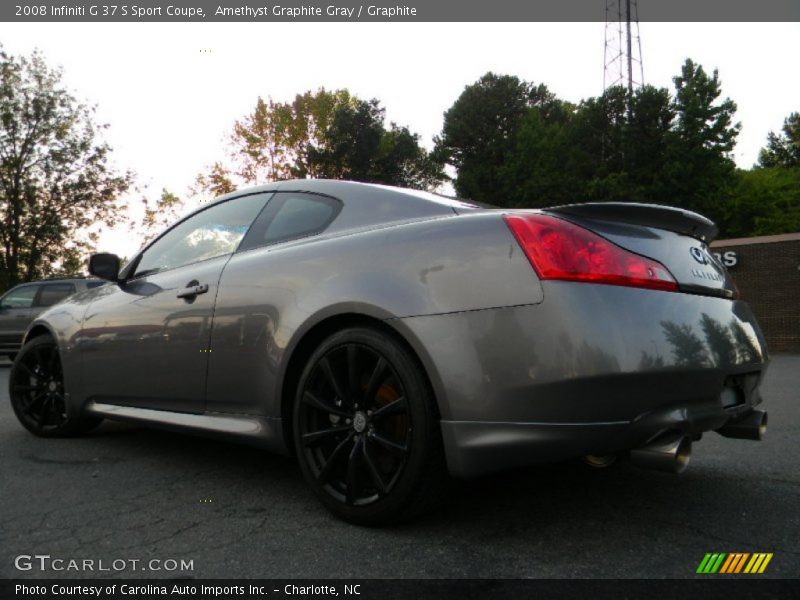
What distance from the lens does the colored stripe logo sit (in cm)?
206

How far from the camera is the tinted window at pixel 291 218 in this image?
3.02m

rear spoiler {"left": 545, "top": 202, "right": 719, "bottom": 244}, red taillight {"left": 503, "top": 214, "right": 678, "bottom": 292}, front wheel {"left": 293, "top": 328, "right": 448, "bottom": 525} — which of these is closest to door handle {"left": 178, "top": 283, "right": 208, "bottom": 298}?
front wheel {"left": 293, "top": 328, "right": 448, "bottom": 525}

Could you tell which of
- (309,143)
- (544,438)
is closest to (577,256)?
(544,438)

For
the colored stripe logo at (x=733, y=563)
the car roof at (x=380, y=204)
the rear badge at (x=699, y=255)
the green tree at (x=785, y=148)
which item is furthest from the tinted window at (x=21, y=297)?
the green tree at (x=785, y=148)

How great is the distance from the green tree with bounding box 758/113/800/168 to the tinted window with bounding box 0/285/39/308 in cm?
5306

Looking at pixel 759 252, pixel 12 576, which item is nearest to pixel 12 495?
pixel 12 576

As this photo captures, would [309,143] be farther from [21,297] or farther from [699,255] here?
[699,255]

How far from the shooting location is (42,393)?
14.9 ft

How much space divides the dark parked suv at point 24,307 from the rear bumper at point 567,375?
1320cm

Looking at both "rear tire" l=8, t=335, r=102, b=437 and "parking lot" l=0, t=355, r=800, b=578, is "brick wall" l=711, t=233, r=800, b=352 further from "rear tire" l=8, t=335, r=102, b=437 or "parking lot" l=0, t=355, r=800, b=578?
"rear tire" l=8, t=335, r=102, b=437

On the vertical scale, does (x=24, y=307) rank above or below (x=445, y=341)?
below

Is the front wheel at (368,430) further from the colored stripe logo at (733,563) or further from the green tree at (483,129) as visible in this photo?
the green tree at (483,129)

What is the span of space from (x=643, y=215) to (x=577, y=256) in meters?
0.46

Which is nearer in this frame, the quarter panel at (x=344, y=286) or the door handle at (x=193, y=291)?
the quarter panel at (x=344, y=286)
